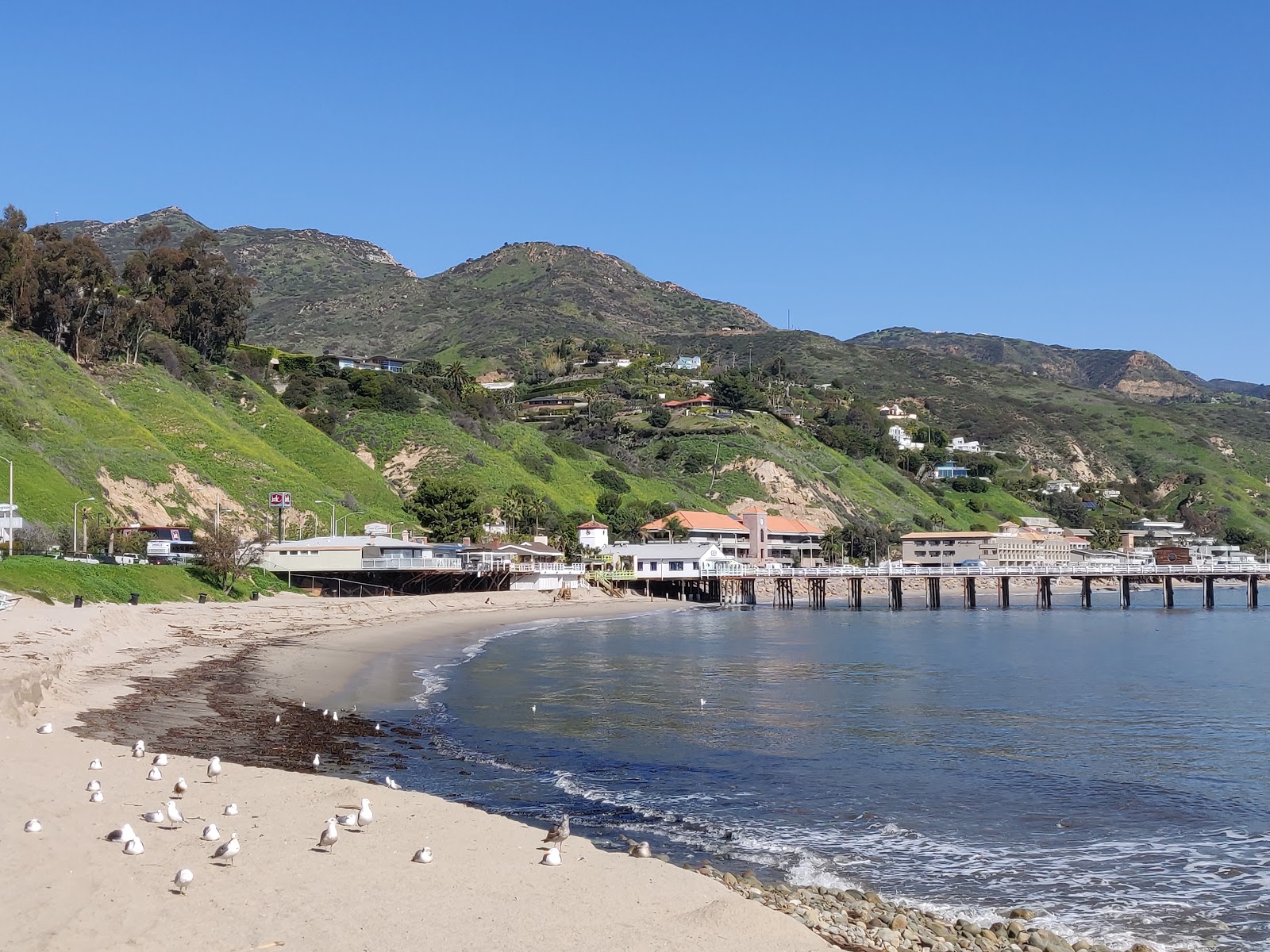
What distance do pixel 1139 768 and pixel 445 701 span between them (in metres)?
18.4

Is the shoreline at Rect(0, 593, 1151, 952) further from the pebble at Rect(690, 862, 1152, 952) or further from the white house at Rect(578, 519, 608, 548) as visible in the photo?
the white house at Rect(578, 519, 608, 548)

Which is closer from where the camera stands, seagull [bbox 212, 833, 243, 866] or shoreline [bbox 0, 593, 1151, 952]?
shoreline [bbox 0, 593, 1151, 952]

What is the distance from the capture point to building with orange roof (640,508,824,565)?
403 ft

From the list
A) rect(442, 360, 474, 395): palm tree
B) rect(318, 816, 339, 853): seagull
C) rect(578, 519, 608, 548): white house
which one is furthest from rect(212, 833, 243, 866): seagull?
rect(442, 360, 474, 395): palm tree

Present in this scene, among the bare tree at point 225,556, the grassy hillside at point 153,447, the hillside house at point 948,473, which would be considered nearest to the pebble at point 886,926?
the bare tree at point 225,556

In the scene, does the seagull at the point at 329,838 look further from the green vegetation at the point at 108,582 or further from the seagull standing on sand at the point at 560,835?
the green vegetation at the point at 108,582

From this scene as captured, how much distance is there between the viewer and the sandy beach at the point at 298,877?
39.2 ft

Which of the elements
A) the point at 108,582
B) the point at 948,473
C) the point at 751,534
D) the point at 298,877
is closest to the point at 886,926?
the point at 298,877

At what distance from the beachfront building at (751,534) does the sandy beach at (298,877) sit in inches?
3863

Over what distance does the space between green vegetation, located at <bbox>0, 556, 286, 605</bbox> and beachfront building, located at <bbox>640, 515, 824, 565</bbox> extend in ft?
207

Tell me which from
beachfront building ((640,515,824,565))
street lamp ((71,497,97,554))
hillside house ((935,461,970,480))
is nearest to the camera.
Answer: street lamp ((71,497,97,554))

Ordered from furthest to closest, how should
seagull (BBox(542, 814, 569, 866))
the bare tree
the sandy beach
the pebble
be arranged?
the bare tree → seagull (BBox(542, 814, 569, 866)) → the pebble → the sandy beach

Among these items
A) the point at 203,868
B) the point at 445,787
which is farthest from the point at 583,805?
the point at 203,868

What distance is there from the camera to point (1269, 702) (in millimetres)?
37125
